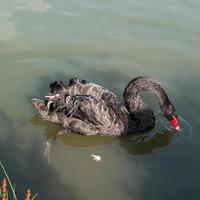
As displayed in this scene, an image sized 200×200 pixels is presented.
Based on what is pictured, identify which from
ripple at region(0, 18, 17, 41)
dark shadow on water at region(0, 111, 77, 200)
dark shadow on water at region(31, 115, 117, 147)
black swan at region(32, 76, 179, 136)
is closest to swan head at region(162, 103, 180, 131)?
black swan at region(32, 76, 179, 136)

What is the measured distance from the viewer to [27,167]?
551 cm

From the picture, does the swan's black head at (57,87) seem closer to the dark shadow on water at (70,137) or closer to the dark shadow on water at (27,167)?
the dark shadow on water at (70,137)

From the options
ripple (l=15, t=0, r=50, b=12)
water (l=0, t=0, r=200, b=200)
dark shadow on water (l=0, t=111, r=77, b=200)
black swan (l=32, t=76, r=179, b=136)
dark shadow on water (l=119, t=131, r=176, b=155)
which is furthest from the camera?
ripple (l=15, t=0, r=50, b=12)

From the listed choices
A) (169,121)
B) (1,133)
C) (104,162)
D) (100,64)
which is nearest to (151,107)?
(169,121)

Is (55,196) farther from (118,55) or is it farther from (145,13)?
(145,13)

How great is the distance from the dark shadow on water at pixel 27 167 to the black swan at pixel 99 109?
0.52m

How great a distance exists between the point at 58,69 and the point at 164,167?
2405mm

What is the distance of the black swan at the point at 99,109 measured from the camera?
635 centimetres

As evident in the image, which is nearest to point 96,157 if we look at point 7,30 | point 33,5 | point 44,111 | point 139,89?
point 44,111

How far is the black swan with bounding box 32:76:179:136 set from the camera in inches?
250

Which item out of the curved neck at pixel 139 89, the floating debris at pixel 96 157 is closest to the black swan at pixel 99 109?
the curved neck at pixel 139 89

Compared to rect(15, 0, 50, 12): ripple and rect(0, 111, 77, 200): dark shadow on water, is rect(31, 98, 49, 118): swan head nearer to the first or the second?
rect(0, 111, 77, 200): dark shadow on water

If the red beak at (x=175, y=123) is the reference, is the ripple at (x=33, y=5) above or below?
above

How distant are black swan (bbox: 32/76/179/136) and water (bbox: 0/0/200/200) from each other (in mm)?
127
